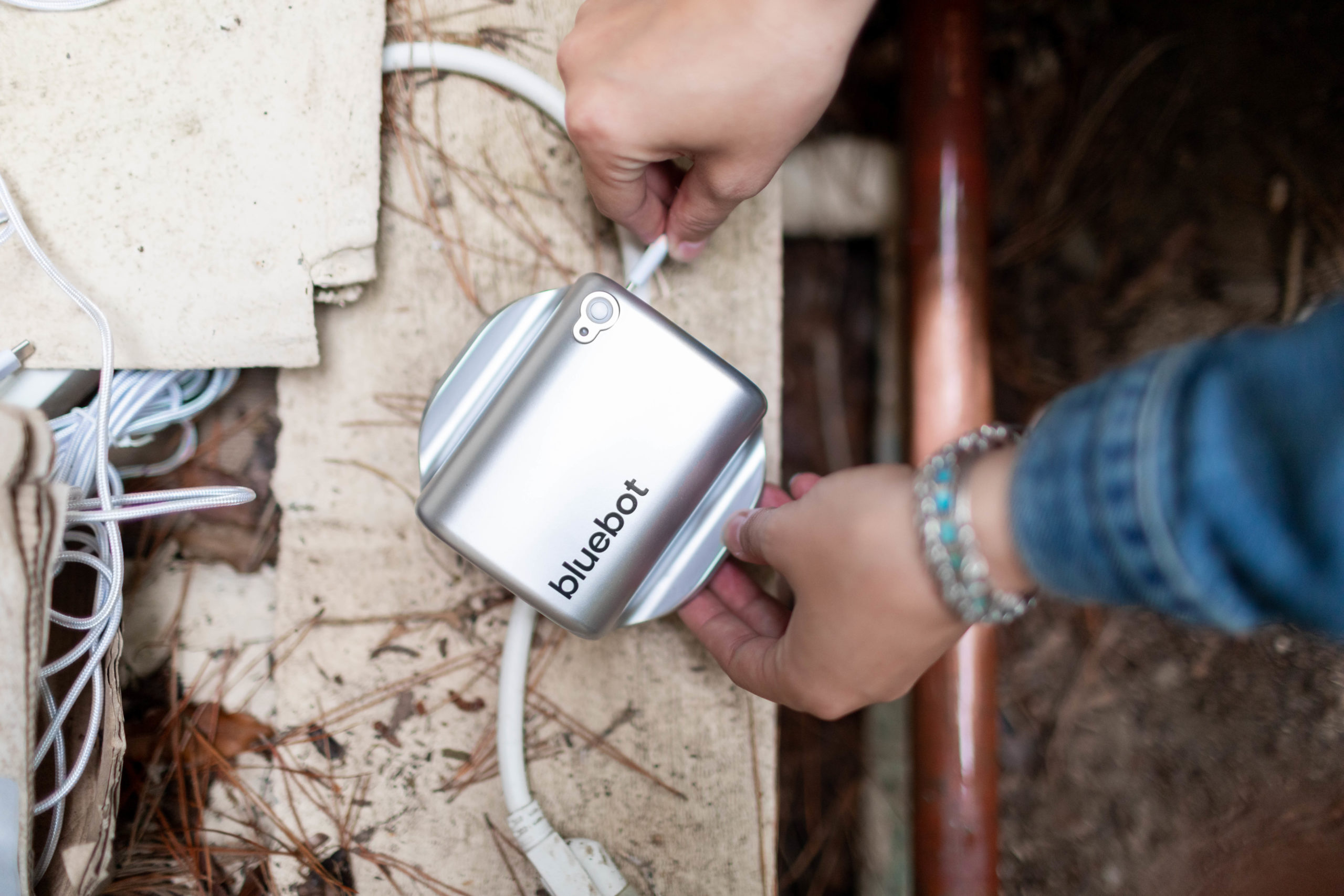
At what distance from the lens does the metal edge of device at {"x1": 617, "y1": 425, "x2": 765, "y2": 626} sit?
731 mm

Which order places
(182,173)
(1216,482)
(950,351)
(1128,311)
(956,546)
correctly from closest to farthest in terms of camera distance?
(1216,482), (956,546), (182,173), (950,351), (1128,311)

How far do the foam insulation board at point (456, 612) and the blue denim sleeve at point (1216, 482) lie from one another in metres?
0.42

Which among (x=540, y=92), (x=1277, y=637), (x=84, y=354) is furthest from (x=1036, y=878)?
(x=84, y=354)

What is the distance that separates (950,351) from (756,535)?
49 cm

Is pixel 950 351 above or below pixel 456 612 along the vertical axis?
above

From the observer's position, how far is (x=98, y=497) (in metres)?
0.73

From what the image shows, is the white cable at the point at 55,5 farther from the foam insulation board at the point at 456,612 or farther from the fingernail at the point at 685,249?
the fingernail at the point at 685,249

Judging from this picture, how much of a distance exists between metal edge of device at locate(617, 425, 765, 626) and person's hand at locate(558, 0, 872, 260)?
0.26 metres

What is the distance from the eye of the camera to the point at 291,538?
2.66 ft

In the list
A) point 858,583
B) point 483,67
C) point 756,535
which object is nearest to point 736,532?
point 756,535

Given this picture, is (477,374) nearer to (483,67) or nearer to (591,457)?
(591,457)

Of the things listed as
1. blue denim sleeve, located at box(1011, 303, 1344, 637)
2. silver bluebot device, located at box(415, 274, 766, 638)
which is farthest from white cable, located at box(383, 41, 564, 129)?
blue denim sleeve, located at box(1011, 303, 1344, 637)

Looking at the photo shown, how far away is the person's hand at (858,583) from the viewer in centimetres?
51

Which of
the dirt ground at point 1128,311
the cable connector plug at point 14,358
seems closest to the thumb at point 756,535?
the dirt ground at point 1128,311
